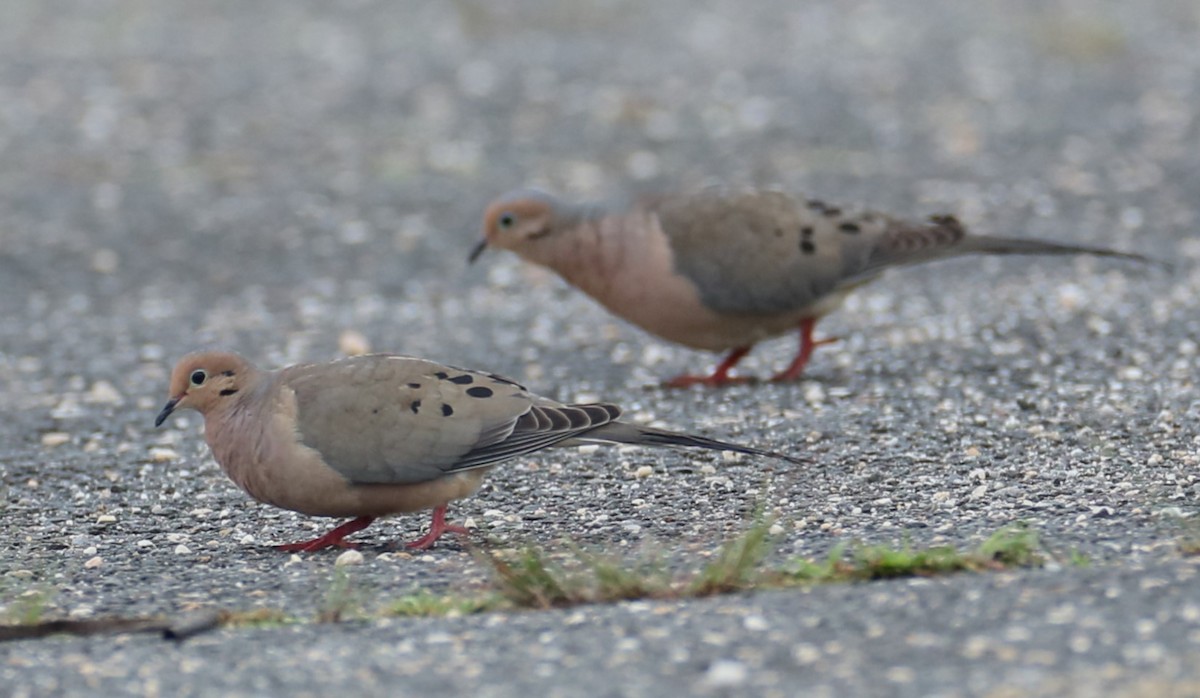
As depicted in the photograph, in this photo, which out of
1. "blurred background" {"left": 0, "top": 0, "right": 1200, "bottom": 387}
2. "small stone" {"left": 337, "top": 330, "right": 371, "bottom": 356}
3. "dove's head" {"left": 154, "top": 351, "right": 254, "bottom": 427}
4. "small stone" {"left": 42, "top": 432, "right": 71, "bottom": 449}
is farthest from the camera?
"blurred background" {"left": 0, "top": 0, "right": 1200, "bottom": 387}

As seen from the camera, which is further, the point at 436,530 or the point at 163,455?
the point at 163,455

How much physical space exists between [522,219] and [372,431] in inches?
84.6

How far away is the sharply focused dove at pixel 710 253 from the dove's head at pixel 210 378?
6.34 feet

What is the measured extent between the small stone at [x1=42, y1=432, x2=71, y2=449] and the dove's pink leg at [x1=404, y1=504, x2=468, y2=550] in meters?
2.15

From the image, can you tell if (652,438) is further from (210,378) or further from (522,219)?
(522,219)

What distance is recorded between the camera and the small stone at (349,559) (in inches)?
183

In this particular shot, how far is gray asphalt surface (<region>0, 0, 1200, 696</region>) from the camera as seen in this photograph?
369cm

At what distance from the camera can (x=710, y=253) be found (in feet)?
21.8

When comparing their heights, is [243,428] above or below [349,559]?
above

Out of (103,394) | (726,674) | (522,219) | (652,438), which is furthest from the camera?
(103,394)

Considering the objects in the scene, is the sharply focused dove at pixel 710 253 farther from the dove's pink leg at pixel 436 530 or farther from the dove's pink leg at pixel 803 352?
the dove's pink leg at pixel 436 530

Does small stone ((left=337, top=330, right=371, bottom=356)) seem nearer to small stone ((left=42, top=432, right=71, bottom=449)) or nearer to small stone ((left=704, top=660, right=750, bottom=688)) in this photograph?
small stone ((left=42, top=432, right=71, bottom=449))

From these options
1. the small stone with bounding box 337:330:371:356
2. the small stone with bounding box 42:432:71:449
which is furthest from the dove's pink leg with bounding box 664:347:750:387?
the small stone with bounding box 42:432:71:449

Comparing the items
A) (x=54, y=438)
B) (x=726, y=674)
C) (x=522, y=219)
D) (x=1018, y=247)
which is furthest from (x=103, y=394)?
(x=726, y=674)
